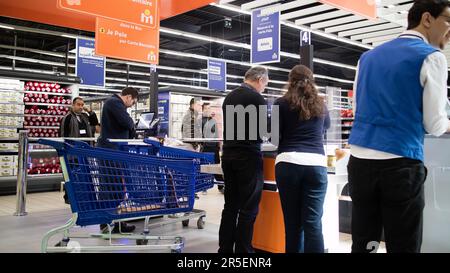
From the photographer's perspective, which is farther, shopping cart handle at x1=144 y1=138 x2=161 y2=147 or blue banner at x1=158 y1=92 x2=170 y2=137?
blue banner at x1=158 y1=92 x2=170 y2=137

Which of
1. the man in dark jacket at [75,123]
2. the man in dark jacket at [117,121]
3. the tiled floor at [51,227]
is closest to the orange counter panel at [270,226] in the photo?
the tiled floor at [51,227]

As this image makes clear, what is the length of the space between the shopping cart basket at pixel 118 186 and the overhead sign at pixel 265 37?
567cm

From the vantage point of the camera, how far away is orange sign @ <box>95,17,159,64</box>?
6844mm

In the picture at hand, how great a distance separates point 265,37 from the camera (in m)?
8.81

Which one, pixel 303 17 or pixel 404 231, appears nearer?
pixel 404 231

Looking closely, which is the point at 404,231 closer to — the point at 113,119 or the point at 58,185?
the point at 113,119

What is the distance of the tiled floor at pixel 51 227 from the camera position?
4.17 meters

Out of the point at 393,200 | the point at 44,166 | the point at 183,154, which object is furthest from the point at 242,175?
the point at 44,166

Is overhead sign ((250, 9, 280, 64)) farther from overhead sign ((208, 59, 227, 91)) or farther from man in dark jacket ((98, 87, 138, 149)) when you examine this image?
overhead sign ((208, 59, 227, 91))

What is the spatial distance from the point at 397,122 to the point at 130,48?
6136 millimetres

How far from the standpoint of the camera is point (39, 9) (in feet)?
25.0

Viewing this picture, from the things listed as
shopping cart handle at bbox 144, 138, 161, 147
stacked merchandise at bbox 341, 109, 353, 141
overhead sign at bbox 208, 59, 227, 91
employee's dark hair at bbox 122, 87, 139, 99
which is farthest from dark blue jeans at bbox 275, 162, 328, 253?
overhead sign at bbox 208, 59, 227, 91
